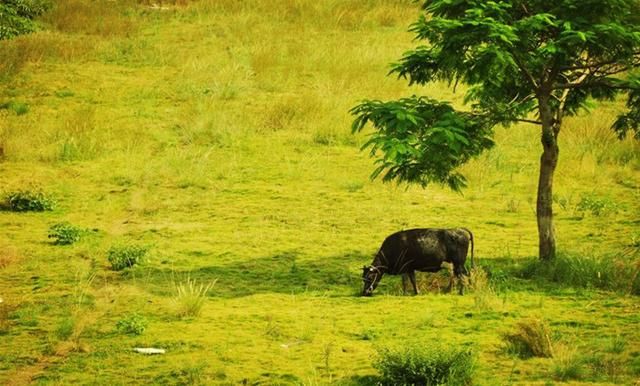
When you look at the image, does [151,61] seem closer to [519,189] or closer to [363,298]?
[519,189]

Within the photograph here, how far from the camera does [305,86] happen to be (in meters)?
26.5

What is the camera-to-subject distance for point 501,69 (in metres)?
12.1

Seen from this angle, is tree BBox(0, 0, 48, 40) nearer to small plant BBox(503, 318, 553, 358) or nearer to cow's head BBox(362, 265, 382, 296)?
cow's head BBox(362, 265, 382, 296)

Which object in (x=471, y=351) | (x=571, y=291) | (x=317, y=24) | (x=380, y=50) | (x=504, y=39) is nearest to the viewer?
(x=471, y=351)

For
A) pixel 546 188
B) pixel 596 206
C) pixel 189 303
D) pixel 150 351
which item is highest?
pixel 546 188

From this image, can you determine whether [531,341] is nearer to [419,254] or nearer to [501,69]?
[419,254]

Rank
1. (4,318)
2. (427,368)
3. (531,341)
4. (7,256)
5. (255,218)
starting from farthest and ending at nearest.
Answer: (255,218) < (7,256) < (4,318) < (531,341) < (427,368)

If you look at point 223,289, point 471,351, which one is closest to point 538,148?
point 223,289

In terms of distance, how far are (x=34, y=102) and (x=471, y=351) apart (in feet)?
58.6

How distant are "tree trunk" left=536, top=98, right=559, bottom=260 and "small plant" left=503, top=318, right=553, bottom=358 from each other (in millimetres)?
3507

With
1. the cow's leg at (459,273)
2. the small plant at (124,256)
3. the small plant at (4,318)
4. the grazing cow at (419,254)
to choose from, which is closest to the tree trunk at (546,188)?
the grazing cow at (419,254)

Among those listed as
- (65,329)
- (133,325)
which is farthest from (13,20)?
(133,325)

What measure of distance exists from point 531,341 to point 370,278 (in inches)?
126

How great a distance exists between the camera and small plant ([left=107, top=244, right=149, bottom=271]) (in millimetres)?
14570
